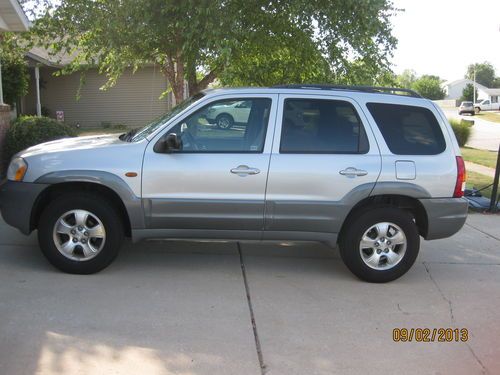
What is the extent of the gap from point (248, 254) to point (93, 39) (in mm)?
5705

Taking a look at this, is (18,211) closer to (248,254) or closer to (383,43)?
(248,254)

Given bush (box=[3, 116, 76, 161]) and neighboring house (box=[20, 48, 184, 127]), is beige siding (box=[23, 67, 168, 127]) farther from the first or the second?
bush (box=[3, 116, 76, 161])

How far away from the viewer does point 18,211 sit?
510 cm

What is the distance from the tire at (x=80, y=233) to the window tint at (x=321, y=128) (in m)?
1.84

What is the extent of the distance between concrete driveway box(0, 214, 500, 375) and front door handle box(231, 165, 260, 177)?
3.50 ft

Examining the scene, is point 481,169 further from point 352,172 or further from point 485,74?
point 485,74

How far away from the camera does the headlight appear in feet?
16.8

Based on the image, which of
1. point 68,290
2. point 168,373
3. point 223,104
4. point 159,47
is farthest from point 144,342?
point 159,47

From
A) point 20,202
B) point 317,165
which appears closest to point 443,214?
point 317,165

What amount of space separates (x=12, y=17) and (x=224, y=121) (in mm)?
6364

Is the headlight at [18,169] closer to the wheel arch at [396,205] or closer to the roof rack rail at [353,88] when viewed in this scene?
the roof rack rail at [353,88]

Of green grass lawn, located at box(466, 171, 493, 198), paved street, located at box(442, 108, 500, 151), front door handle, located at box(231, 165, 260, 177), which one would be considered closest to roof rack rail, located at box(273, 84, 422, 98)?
front door handle, located at box(231, 165, 260, 177)

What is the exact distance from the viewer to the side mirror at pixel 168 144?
16.3ft
